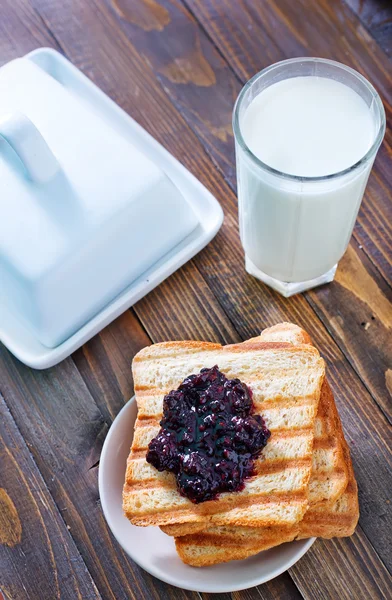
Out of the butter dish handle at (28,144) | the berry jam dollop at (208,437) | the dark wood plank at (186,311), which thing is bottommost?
the dark wood plank at (186,311)

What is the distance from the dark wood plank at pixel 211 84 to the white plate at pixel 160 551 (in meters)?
0.42

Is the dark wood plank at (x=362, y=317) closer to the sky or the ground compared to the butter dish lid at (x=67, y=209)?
closer to the ground

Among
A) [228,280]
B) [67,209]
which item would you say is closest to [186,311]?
[228,280]

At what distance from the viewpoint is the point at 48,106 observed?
A: 4.57 feet

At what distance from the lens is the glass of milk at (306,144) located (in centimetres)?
116

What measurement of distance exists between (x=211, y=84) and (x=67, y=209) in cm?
56

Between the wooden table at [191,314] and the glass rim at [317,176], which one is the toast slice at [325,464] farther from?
the glass rim at [317,176]

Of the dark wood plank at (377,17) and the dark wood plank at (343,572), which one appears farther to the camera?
the dark wood plank at (377,17)

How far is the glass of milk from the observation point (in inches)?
45.5

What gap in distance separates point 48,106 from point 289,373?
0.71 metres

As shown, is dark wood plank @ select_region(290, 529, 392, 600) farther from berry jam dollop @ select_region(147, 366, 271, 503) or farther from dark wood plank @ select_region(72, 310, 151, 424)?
dark wood plank @ select_region(72, 310, 151, 424)

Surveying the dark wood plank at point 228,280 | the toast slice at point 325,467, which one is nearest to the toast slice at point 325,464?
the toast slice at point 325,467

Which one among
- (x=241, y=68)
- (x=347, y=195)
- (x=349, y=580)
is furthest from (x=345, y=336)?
(x=241, y=68)

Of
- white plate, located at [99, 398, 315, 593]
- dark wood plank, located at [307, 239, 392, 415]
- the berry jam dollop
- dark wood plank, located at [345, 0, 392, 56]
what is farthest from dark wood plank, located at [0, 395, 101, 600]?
dark wood plank, located at [345, 0, 392, 56]
